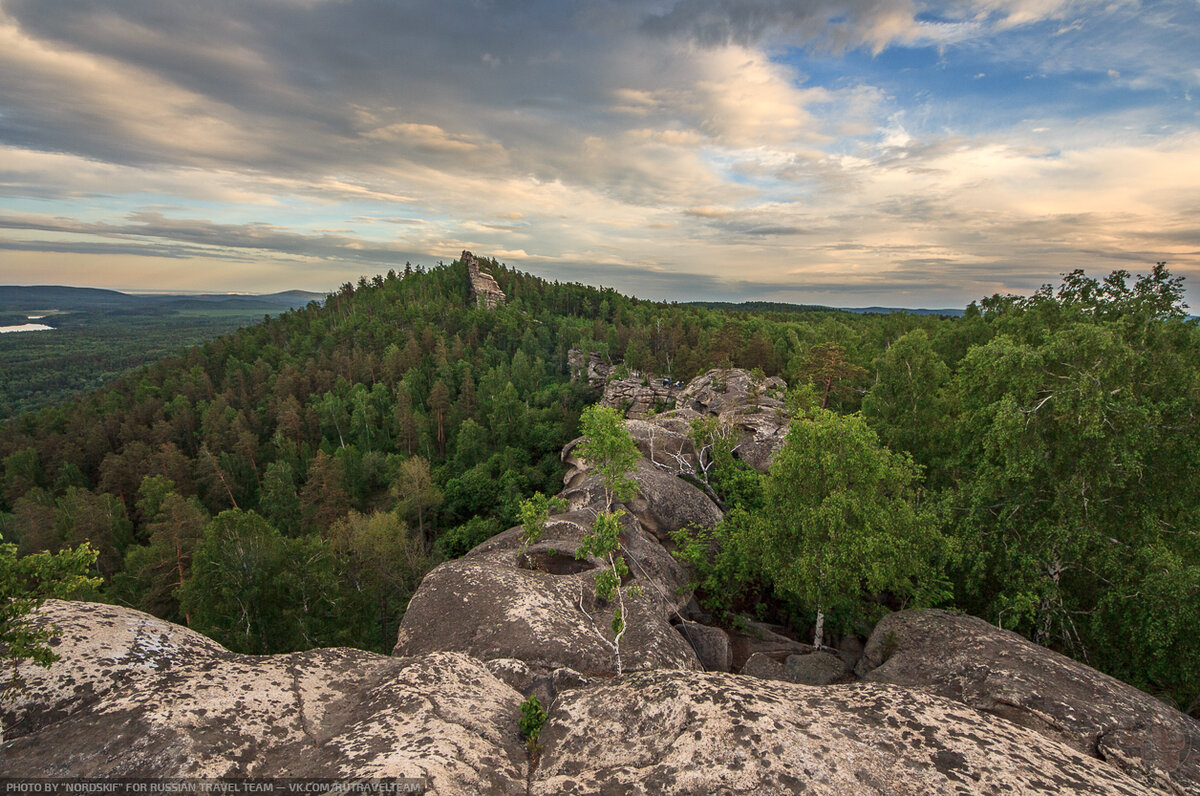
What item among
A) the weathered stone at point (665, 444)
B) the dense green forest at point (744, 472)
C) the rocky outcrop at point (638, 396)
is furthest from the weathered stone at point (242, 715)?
the rocky outcrop at point (638, 396)

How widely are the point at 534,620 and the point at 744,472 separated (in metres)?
16.6

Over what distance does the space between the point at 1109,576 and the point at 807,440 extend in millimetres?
10633

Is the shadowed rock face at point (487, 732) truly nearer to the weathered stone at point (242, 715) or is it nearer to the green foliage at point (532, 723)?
the weathered stone at point (242, 715)

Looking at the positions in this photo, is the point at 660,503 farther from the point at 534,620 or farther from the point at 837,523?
the point at 534,620

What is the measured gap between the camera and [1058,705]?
10.5 meters

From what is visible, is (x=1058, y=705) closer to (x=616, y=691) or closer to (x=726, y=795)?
(x=726, y=795)

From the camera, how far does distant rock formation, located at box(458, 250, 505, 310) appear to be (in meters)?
157

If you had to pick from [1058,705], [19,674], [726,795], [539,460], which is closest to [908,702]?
[726,795]

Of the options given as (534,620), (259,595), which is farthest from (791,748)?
(259,595)

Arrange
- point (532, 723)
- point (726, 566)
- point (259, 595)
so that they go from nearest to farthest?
point (532, 723), point (726, 566), point (259, 595)

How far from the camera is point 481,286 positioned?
544 ft

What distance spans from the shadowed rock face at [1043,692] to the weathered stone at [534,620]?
6.28 meters

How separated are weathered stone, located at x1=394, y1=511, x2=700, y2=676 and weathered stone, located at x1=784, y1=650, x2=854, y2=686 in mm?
3249

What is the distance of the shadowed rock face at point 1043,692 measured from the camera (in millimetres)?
9516
